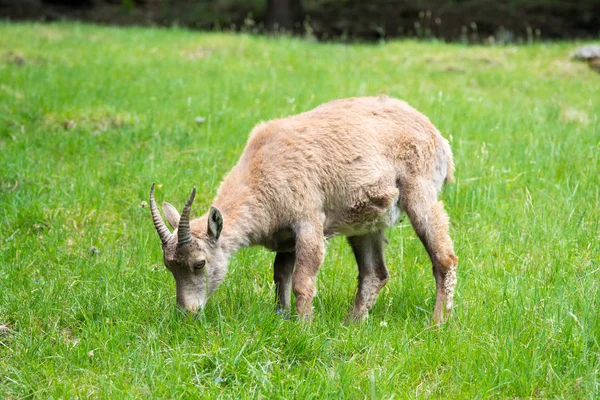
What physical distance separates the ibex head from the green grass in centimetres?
23

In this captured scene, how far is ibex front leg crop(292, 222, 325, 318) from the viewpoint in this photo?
541cm

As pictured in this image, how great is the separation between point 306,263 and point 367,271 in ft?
3.01

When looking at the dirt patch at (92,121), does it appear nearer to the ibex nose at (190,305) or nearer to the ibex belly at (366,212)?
the ibex belly at (366,212)

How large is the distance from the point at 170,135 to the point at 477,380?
5845 millimetres

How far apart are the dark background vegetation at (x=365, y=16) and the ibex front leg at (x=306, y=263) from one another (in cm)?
1433

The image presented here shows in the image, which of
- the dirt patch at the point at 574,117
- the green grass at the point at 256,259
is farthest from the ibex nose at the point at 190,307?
the dirt patch at the point at 574,117

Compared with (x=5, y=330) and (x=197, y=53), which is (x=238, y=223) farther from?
(x=197, y=53)

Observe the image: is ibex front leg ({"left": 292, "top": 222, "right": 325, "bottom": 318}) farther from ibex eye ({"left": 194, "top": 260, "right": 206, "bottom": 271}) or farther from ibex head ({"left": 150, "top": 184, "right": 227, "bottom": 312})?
ibex eye ({"left": 194, "top": 260, "right": 206, "bottom": 271})

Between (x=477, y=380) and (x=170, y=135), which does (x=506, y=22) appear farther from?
(x=477, y=380)

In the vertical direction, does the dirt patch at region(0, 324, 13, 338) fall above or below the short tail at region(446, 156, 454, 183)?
below

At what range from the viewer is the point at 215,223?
5.24m

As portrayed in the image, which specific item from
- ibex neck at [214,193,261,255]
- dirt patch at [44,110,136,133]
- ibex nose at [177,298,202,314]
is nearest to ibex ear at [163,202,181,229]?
ibex neck at [214,193,261,255]

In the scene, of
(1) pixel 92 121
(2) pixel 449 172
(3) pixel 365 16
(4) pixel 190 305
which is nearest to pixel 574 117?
(2) pixel 449 172

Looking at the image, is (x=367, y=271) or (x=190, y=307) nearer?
(x=190, y=307)
